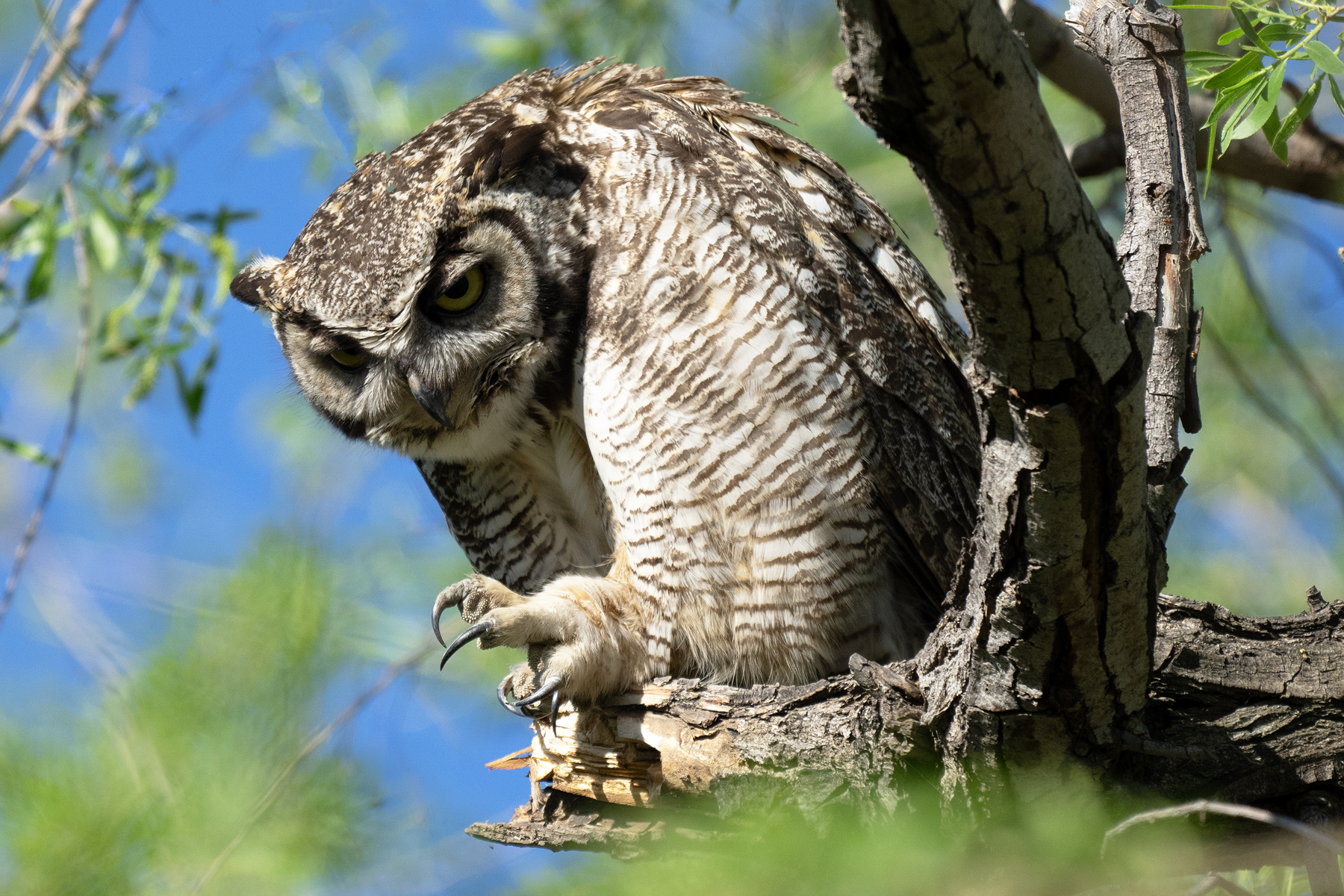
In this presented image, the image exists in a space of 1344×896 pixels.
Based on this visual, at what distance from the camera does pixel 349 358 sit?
2295 millimetres

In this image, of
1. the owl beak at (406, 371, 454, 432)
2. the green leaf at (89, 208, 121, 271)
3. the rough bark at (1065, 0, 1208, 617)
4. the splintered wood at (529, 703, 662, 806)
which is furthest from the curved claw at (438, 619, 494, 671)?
the green leaf at (89, 208, 121, 271)

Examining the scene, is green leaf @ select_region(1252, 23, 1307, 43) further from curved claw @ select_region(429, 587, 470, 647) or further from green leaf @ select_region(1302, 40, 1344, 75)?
curved claw @ select_region(429, 587, 470, 647)

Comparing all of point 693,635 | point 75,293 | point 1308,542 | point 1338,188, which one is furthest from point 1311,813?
point 75,293

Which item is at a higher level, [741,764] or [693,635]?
[693,635]

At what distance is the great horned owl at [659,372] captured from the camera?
6.81 feet

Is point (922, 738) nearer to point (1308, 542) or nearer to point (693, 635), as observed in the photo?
point (693, 635)

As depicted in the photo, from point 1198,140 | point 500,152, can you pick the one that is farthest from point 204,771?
point 1198,140

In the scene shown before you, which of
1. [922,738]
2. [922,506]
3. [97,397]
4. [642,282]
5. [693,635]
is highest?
[97,397]

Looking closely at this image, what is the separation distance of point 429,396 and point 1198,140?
7.52ft

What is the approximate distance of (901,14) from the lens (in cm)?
98

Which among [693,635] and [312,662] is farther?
[312,662]

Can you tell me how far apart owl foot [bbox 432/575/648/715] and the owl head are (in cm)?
35

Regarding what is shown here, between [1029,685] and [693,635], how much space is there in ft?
2.61

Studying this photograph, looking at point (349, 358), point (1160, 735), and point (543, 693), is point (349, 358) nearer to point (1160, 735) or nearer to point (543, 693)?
point (543, 693)
